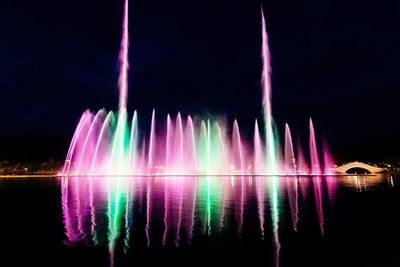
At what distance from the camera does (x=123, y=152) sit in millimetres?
61312

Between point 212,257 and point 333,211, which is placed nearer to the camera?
point 212,257

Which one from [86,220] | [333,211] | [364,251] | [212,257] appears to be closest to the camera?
[212,257]

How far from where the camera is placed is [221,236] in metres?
8.50

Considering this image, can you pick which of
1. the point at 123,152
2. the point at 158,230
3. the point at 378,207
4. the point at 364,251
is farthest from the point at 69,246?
the point at 123,152

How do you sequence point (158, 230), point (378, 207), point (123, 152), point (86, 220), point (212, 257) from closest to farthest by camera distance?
Result: point (212, 257), point (158, 230), point (86, 220), point (378, 207), point (123, 152)

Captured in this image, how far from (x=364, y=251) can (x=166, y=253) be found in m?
5.64

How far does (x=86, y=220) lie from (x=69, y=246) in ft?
11.3

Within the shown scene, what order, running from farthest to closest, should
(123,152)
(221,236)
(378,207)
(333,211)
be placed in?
(123,152), (378,207), (333,211), (221,236)

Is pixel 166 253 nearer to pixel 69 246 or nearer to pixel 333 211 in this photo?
pixel 69 246

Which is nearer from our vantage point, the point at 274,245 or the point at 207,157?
the point at 274,245

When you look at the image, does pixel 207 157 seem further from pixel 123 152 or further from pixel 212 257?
pixel 212 257

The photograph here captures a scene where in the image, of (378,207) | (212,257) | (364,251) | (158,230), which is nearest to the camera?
(212,257)

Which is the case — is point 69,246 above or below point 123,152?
below

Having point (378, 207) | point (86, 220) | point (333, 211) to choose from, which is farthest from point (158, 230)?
point (378, 207)
